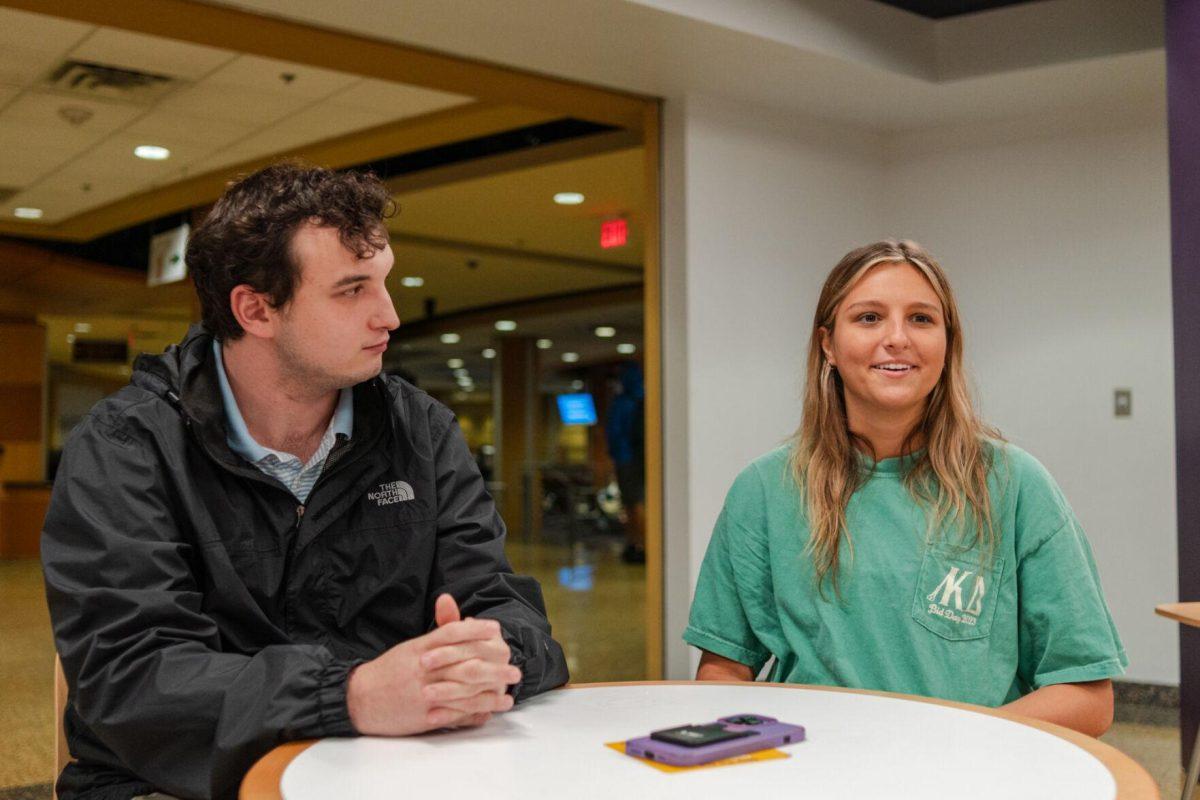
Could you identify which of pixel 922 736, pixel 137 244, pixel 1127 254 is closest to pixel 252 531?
pixel 922 736

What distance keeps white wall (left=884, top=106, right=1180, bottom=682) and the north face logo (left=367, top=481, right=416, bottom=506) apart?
4362 mm

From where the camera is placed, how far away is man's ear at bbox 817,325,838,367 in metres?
2.23

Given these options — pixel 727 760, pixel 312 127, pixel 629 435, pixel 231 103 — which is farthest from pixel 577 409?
pixel 727 760

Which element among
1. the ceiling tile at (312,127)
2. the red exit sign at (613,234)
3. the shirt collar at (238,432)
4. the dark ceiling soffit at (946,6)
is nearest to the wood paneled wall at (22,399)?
the ceiling tile at (312,127)

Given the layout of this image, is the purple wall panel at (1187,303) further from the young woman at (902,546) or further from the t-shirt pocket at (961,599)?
the t-shirt pocket at (961,599)

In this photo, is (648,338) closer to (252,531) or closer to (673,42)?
(673,42)

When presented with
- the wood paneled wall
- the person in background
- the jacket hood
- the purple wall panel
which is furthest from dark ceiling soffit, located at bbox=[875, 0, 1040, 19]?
the person in background

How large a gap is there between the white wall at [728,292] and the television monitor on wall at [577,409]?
1298 cm

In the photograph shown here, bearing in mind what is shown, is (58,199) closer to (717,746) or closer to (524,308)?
(524,308)

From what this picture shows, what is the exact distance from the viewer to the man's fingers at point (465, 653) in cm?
140

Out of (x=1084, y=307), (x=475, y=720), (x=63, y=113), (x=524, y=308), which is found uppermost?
(x=63, y=113)

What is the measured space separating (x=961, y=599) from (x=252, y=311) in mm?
1212

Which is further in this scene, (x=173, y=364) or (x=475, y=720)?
(x=173, y=364)

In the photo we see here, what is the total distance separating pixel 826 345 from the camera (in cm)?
225
